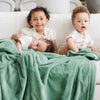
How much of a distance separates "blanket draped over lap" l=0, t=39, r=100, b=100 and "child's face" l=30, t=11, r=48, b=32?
0.63m

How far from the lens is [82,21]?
5.90ft

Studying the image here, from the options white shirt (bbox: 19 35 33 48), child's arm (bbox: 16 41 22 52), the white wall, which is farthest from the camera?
the white wall

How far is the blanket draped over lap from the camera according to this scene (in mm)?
1160

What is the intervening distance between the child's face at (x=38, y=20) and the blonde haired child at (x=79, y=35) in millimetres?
263

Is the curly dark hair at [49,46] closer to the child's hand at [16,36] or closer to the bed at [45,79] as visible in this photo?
the child's hand at [16,36]

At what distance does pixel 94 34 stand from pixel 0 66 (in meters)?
1.00

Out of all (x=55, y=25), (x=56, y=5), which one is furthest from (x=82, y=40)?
(x=56, y=5)

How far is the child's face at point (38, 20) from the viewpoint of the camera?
1.83 meters

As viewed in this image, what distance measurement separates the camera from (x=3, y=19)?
1883mm

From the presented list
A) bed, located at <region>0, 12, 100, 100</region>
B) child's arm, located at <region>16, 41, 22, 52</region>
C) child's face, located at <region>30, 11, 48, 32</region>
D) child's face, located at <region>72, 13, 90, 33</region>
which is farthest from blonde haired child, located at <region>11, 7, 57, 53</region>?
bed, located at <region>0, 12, 100, 100</region>

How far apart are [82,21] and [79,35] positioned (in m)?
0.13

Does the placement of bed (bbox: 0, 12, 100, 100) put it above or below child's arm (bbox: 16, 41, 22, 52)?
below

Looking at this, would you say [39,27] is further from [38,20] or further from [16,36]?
[16,36]

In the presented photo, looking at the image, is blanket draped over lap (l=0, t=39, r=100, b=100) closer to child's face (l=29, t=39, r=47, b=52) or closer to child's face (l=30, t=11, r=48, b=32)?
child's face (l=29, t=39, r=47, b=52)
